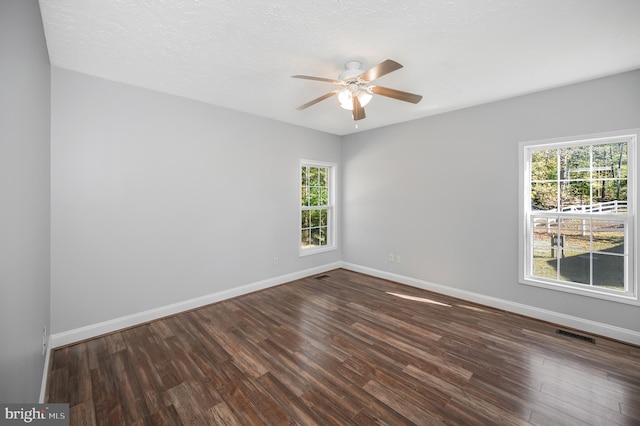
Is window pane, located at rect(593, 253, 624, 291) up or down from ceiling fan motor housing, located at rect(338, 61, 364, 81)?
down

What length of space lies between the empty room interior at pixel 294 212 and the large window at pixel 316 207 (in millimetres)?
379

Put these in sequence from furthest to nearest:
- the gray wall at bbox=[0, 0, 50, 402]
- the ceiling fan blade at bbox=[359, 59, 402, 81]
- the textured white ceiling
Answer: the ceiling fan blade at bbox=[359, 59, 402, 81] → the textured white ceiling → the gray wall at bbox=[0, 0, 50, 402]

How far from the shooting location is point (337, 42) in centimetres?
212

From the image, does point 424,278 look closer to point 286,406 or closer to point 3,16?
point 286,406

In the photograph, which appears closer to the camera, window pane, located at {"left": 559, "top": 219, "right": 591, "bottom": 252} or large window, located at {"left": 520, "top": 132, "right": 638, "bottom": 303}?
large window, located at {"left": 520, "top": 132, "right": 638, "bottom": 303}

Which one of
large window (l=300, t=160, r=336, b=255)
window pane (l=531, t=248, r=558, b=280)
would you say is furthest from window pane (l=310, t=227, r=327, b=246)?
window pane (l=531, t=248, r=558, b=280)

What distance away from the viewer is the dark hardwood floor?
5.81 ft

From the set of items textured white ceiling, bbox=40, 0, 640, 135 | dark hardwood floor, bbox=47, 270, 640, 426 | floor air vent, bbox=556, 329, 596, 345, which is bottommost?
dark hardwood floor, bbox=47, 270, 640, 426

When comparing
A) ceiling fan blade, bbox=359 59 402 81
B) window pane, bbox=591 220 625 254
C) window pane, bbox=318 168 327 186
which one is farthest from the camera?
window pane, bbox=318 168 327 186

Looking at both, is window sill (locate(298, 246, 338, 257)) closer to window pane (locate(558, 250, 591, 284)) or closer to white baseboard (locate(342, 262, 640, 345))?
white baseboard (locate(342, 262, 640, 345))

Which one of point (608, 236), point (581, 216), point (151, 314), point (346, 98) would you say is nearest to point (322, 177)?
point (346, 98)

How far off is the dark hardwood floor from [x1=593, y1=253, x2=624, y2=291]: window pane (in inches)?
23.7

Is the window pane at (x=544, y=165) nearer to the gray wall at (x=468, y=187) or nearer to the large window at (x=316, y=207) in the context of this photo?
the gray wall at (x=468, y=187)

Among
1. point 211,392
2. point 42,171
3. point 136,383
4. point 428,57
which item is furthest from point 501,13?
point 136,383
